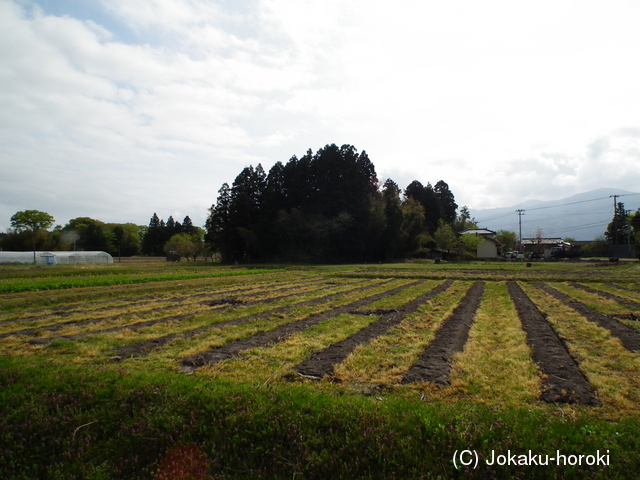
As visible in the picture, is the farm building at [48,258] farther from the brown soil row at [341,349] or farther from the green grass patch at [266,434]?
the green grass patch at [266,434]

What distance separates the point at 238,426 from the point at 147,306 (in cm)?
1125

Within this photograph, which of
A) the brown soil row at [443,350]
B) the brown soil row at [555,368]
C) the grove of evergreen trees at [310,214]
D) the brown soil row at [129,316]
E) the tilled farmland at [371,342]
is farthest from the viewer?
the grove of evergreen trees at [310,214]

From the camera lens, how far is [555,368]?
21.0 ft

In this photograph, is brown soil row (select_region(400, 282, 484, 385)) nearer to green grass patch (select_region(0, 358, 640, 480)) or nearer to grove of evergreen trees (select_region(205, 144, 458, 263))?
green grass patch (select_region(0, 358, 640, 480))

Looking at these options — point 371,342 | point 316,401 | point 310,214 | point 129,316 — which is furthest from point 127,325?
point 310,214

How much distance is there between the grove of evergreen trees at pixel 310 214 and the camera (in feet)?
194

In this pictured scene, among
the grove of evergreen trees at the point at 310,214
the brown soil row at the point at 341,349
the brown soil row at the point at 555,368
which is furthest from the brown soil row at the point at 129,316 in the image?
the grove of evergreen trees at the point at 310,214

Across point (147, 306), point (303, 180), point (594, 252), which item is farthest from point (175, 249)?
point (594, 252)

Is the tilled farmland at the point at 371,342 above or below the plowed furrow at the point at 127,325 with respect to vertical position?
above

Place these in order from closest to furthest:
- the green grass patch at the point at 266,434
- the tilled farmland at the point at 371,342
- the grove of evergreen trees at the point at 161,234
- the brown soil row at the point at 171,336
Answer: the green grass patch at the point at 266,434 → the tilled farmland at the point at 371,342 → the brown soil row at the point at 171,336 → the grove of evergreen trees at the point at 161,234

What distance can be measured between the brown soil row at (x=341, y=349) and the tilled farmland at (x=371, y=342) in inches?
1.3

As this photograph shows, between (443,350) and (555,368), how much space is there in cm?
200

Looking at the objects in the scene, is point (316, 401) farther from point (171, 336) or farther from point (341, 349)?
point (171, 336)

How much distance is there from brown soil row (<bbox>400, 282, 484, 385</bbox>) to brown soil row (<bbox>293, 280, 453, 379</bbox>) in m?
1.35
